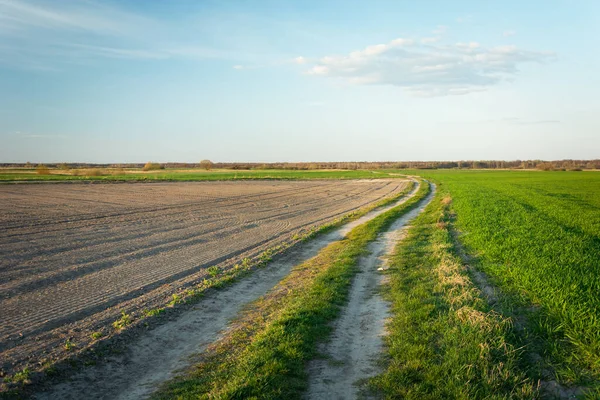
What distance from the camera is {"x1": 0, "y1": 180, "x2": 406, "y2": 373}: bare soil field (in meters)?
8.07

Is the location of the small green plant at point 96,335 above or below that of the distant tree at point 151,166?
below

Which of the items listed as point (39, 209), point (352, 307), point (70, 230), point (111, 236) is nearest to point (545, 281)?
point (352, 307)

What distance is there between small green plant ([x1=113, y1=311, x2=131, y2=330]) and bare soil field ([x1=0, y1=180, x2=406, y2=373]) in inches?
7.4

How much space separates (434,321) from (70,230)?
17923 millimetres

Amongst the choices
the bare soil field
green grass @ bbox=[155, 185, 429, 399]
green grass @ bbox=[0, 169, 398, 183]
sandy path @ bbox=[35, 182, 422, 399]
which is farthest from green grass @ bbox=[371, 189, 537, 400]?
green grass @ bbox=[0, 169, 398, 183]

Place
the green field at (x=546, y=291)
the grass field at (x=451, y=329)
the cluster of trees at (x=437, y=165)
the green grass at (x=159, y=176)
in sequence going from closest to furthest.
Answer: the grass field at (x=451, y=329)
the green field at (x=546, y=291)
the green grass at (x=159, y=176)
the cluster of trees at (x=437, y=165)

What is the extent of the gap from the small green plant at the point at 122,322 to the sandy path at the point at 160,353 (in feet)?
1.94

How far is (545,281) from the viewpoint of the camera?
9.46 meters

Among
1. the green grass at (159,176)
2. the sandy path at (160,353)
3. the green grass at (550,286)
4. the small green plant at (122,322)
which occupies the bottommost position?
the sandy path at (160,353)

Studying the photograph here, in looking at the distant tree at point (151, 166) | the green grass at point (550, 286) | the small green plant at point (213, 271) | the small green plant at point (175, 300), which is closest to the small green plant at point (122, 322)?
the small green plant at point (175, 300)

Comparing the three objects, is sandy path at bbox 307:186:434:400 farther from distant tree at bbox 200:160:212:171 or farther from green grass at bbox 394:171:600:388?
distant tree at bbox 200:160:212:171

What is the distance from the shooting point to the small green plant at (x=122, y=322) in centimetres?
798

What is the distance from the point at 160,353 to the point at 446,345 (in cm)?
489

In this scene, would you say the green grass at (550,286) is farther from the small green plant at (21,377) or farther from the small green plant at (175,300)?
the small green plant at (21,377)
